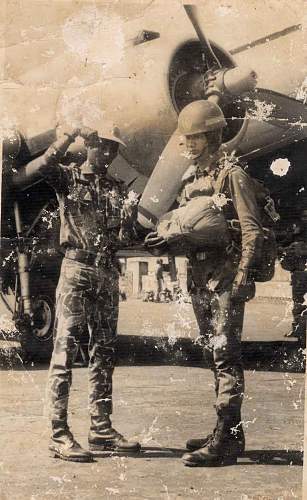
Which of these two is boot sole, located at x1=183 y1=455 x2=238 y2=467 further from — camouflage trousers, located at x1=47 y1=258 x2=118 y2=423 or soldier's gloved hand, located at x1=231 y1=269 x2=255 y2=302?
soldier's gloved hand, located at x1=231 y1=269 x2=255 y2=302

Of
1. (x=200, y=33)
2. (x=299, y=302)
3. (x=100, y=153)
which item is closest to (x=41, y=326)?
(x=100, y=153)

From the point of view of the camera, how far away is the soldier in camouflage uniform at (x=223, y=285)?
4.05 metres

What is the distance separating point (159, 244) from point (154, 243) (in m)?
0.04

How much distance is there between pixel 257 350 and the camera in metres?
4.27

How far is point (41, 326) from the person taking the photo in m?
4.89

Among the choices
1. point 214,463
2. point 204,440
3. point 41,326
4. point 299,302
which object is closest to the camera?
point 214,463

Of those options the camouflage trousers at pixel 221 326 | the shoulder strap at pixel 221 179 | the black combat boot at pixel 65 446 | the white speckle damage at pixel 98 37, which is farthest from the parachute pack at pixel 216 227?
the black combat boot at pixel 65 446

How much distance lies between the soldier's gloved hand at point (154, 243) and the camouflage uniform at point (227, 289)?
255 mm

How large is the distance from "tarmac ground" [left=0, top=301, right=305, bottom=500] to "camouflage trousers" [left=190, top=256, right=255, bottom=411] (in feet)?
0.37

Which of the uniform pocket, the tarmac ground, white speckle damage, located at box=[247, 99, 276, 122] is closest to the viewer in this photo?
the tarmac ground

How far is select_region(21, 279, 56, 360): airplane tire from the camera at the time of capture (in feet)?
14.8

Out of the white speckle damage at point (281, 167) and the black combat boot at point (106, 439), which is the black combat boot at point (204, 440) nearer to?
the black combat boot at point (106, 439)

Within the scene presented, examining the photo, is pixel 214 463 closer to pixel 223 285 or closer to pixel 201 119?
pixel 223 285

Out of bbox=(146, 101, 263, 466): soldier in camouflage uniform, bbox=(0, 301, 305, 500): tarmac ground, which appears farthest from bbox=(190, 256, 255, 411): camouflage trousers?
bbox=(0, 301, 305, 500): tarmac ground
